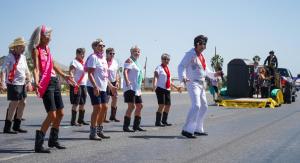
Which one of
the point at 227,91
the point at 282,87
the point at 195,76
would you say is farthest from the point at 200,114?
the point at 282,87

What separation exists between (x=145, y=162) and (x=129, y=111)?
383 centimetres

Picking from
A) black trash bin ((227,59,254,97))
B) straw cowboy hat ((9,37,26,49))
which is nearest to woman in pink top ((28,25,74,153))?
straw cowboy hat ((9,37,26,49))

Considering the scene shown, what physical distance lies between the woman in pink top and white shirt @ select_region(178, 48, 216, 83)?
308 centimetres

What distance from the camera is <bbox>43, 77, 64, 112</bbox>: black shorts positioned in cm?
691

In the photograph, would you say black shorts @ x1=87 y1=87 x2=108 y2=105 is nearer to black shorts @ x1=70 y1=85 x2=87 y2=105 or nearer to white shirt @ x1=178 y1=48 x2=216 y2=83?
white shirt @ x1=178 y1=48 x2=216 y2=83

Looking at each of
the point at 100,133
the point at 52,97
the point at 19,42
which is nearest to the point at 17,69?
the point at 19,42

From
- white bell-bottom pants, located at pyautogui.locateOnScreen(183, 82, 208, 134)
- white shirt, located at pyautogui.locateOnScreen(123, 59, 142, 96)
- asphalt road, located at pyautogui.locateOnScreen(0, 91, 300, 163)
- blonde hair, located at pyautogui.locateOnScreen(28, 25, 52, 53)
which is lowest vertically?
asphalt road, located at pyautogui.locateOnScreen(0, 91, 300, 163)

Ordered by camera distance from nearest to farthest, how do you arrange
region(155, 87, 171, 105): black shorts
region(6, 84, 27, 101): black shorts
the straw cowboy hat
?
1. the straw cowboy hat
2. region(6, 84, 27, 101): black shorts
3. region(155, 87, 171, 105): black shorts

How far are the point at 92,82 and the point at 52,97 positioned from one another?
147cm

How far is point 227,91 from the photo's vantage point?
23.2m

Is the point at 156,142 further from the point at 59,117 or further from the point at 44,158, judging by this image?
the point at 44,158

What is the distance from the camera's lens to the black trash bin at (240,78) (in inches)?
875

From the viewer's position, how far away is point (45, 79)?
6.90 metres

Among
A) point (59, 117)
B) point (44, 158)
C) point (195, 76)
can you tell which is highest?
point (195, 76)
